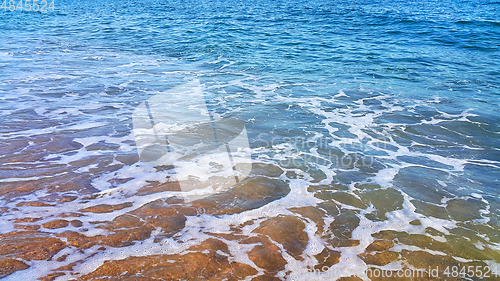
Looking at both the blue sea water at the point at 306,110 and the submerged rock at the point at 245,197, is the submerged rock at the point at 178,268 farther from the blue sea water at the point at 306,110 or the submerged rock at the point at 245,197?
the submerged rock at the point at 245,197

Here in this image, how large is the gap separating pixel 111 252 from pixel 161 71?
28.7 ft

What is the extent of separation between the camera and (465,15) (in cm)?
1914

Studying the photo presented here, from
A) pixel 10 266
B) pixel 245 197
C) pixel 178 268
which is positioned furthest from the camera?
pixel 245 197

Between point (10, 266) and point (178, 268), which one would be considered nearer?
point (10, 266)

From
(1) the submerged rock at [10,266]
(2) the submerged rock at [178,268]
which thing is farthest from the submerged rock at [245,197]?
(1) the submerged rock at [10,266]

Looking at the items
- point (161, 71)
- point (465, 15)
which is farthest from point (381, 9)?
point (161, 71)

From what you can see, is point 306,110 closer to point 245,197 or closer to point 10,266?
point 245,197

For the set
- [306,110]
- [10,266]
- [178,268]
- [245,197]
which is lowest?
[306,110]

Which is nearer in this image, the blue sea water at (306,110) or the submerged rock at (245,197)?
the submerged rock at (245,197)

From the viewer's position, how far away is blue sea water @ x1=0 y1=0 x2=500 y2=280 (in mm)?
4531

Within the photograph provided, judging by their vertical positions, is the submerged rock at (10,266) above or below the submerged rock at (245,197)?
above

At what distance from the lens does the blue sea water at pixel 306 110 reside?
4531 mm

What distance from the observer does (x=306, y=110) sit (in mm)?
8102

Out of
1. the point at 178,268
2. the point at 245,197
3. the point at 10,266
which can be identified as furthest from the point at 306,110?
the point at 10,266
